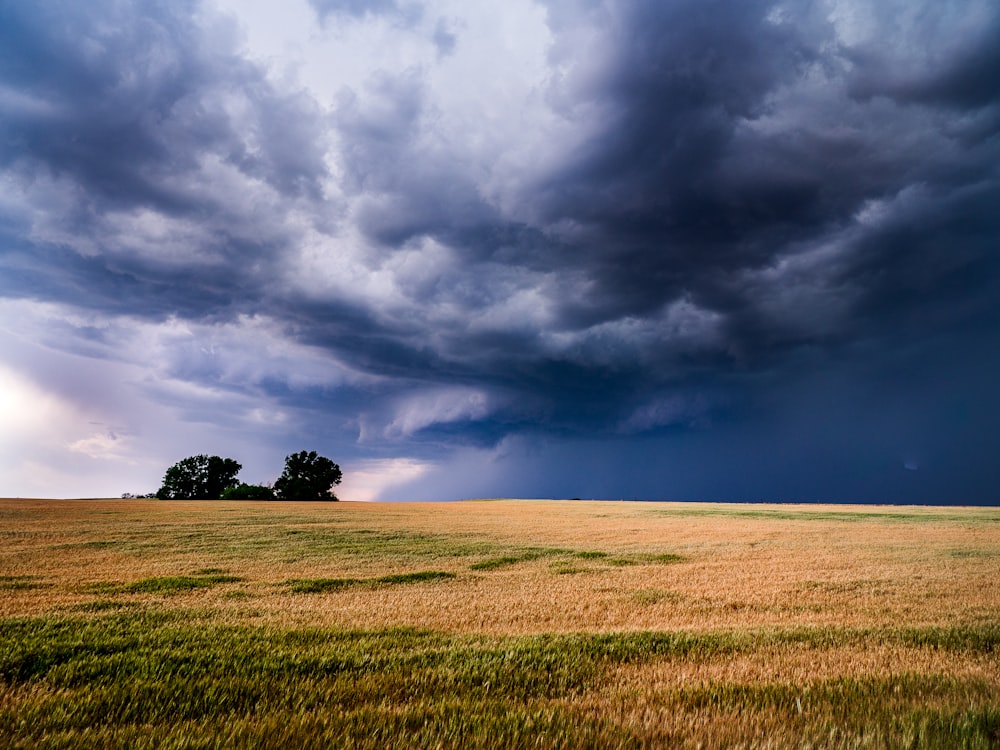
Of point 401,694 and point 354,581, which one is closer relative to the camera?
point 401,694

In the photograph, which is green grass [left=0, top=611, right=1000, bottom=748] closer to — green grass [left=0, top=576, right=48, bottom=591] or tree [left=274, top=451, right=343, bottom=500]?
green grass [left=0, top=576, right=48, bottom=591]

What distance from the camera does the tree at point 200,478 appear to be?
117175 mm

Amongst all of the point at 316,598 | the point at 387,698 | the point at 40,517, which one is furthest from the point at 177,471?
the point at 387,698

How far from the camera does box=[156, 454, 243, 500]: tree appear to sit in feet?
384

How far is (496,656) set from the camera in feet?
25.6

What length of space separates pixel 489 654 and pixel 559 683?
1.38m

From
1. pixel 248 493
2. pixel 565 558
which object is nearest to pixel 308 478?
pixel 248 493

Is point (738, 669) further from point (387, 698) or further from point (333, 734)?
point (333, 734)

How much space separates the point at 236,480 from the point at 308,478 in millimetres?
15816

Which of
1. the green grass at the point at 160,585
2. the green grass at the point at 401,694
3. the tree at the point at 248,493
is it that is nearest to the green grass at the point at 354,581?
the green grass at the point at 160,585

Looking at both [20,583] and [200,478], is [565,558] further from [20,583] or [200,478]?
[200,478]

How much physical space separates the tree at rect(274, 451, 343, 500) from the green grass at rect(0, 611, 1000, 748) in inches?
4685

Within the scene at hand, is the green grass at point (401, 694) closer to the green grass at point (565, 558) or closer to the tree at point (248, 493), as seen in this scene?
the green grass at point (565, 558)

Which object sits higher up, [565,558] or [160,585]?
[160,585]
